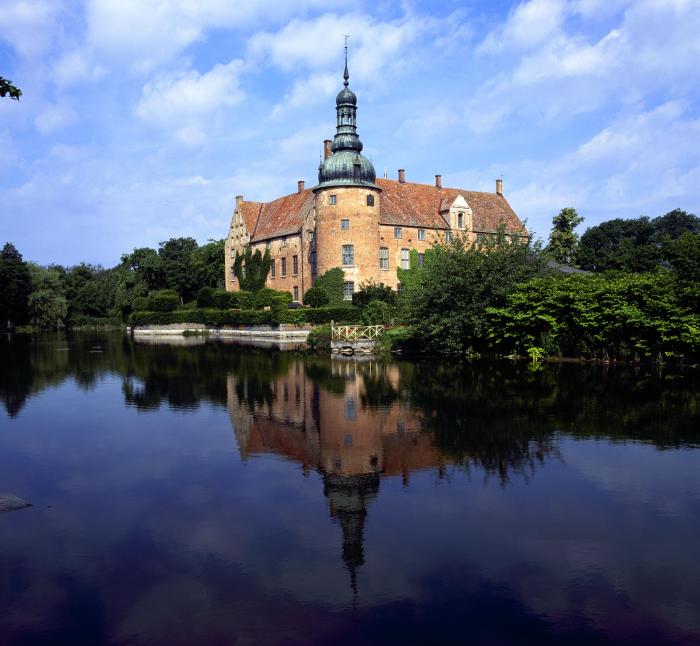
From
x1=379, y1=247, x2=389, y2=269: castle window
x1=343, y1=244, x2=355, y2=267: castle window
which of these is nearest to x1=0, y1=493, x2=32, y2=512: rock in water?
x1=343, y1=244, x2=355, y2=267: castle window

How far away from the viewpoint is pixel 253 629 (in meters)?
5.81

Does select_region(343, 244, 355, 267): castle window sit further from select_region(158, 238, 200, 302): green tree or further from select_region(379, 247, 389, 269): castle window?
select_region(158, 238, 200, 302): green tree

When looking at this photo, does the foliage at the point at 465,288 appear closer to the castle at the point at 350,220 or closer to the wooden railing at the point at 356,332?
the wooden railing at the point at 356,332

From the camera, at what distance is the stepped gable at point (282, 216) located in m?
57.5

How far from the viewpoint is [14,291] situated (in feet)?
237

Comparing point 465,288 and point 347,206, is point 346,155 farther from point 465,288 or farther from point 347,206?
point 465,288

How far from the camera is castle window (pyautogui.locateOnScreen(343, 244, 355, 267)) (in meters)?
50.8

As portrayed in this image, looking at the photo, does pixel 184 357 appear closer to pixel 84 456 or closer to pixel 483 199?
pixel 84 456

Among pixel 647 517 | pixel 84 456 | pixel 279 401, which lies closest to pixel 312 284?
pixel 279 401

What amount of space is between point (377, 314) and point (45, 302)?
1855 inches

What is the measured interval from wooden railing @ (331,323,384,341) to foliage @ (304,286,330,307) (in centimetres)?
1227

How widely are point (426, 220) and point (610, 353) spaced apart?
31060 millimetres

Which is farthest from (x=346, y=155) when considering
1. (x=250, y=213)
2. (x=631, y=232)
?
(x=631, y=232)

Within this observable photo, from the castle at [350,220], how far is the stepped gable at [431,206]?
0.31 ft
